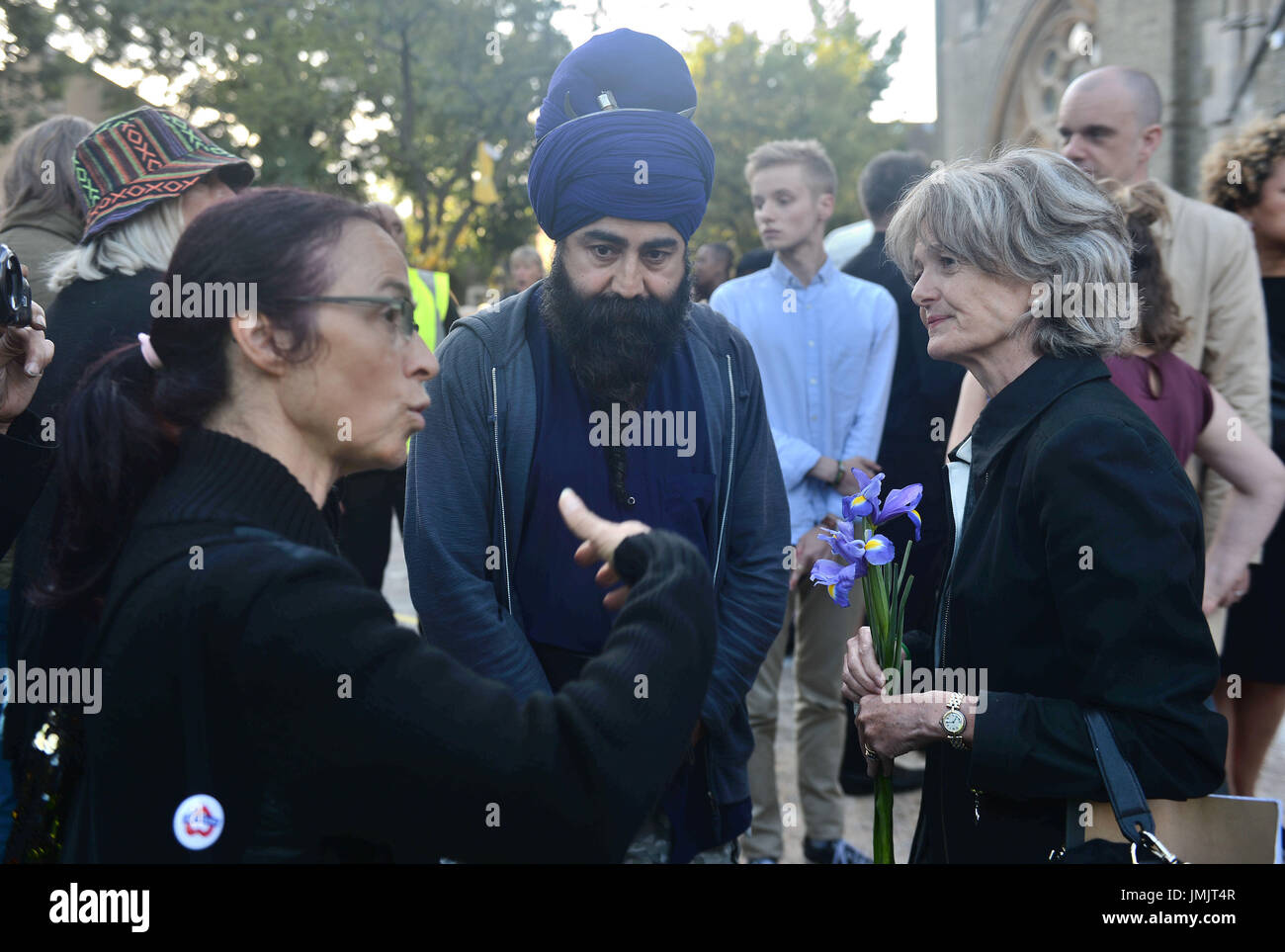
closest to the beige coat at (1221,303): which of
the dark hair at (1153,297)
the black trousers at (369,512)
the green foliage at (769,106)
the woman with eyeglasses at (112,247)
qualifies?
the dark hair at (1153,297)

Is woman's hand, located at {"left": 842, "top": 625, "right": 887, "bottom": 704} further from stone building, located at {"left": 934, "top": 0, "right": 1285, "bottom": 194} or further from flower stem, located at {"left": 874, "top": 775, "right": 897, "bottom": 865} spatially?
stone building, located at {"left": 934, "top": 0, "right": 1285, "bottom": 194}

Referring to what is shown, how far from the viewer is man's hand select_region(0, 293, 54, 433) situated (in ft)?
8.55

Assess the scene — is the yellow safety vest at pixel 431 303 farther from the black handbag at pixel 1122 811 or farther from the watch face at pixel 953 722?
the black handbag at pixel 1122 811

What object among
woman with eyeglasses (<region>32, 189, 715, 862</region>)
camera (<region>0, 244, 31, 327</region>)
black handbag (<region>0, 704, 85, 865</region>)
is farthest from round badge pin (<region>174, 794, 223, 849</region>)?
camera (<region>0, 244, 31, 327</region>)

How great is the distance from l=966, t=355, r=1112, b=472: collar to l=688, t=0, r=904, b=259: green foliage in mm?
32970

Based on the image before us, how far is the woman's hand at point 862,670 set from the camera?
2467 mm

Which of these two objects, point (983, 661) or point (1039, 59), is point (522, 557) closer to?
point (983, 661)

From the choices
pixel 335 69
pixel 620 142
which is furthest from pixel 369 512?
pixel 335 69

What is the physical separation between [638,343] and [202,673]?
144 centimetres

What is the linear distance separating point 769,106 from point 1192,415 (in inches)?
1378

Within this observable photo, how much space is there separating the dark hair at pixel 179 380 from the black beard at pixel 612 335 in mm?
955

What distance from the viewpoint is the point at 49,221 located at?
3.70 meters

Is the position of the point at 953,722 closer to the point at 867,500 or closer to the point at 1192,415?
the point at 867,500
